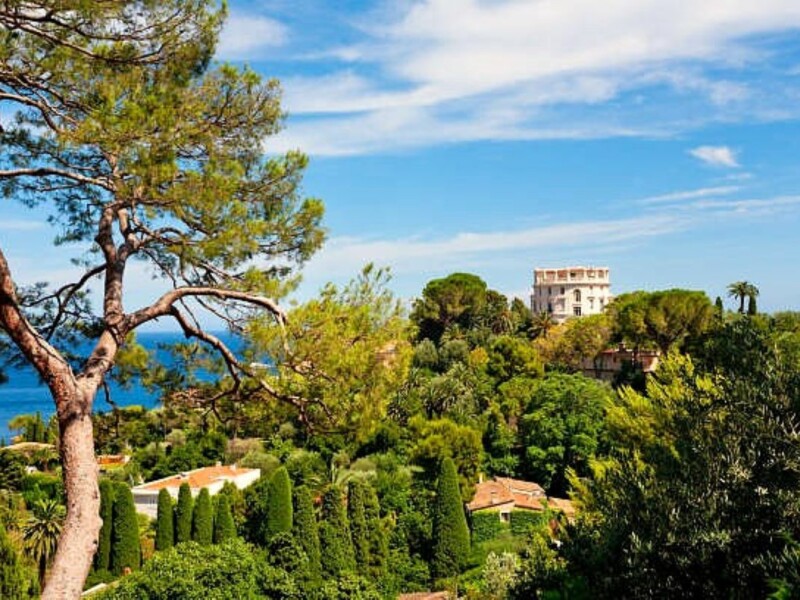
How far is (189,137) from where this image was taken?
6.84 metres

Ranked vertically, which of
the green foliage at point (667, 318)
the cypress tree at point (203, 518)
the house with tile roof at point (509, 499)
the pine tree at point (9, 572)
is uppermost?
the green foliage at point (667, 318)

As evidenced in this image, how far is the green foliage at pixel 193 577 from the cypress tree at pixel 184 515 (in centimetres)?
1042

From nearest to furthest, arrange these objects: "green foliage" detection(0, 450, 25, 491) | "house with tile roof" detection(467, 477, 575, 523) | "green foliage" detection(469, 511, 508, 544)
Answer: "green foliage" detection(469, 511, 508, 544), "house with tile roof" detection(467, 477, 575, 523), "green foliage" detection(0, 450, 25, 491)

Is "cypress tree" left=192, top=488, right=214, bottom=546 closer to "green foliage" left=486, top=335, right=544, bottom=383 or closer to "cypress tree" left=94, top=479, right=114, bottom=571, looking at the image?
"cypress tree" left=94, top=479, right=114, bottom=571

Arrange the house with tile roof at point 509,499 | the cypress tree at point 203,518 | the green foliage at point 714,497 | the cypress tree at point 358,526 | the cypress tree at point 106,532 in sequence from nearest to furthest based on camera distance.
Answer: the green foliage at point 714,497
the cypress tree at point 358,526
the cypress tree at point 106,532
the cypress tree at point 203,518
the house with tile roof at point 509,499

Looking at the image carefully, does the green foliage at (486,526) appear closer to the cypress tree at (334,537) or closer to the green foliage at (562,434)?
the green foliage at (562,434)

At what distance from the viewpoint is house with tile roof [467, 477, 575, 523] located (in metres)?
30.8

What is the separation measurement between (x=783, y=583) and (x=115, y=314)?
5.68 metres

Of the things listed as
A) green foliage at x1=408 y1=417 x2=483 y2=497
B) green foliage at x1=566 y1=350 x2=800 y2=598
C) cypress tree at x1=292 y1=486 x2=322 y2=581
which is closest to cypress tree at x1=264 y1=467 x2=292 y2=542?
cypress tree at x1=292 y1=486 x2=322 y2=581

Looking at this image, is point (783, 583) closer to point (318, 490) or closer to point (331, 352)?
point (331, 352)

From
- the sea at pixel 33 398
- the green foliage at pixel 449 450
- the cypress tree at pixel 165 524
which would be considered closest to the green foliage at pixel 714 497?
the sea at pixel 33 398

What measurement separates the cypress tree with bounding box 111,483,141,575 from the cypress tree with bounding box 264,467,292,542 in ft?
14.5

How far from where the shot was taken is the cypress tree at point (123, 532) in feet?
83.4

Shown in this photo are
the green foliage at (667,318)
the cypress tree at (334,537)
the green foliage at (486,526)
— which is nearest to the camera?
the cypress tree at (334,537)
